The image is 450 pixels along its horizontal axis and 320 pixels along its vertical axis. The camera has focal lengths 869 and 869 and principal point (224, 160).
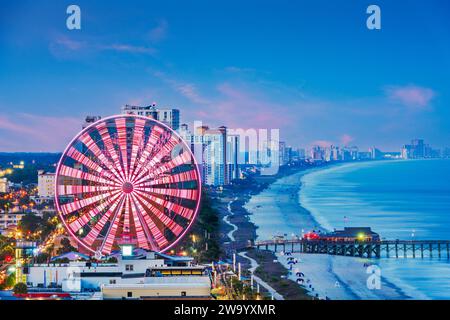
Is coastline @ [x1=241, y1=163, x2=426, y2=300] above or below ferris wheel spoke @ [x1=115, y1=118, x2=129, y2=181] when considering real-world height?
below

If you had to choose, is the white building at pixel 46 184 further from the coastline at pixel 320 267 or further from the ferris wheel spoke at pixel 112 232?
the ferris wheel spoke at pixel 112 232

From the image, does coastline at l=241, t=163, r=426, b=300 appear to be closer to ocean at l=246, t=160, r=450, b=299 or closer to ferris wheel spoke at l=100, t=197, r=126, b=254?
ocean at l=246, t=160, r=450, b=299

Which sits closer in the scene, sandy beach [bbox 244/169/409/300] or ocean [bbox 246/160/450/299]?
sandy beach [bbox 244/169/409/300]

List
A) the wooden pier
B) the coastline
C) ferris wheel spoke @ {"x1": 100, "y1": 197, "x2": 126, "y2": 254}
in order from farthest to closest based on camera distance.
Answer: the wooden pier → the coastline → ferris wheel spoke @ {"x1": 100, "y1": 197, "x2": 126, "y2": 254}

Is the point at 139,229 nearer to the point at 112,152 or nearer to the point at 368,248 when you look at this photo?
the point at 112,152

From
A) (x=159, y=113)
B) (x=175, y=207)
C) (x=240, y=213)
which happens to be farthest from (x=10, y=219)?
(x=240, y=213)

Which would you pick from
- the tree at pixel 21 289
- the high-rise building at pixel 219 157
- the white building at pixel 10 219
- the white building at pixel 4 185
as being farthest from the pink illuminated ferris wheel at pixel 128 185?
the high-rise building at pixel 219 157

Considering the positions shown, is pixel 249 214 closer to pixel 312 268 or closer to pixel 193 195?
pixel 312 268

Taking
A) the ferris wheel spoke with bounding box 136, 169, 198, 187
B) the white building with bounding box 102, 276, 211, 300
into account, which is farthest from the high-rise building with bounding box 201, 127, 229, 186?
the white building with bounding box 102, 276, 211, 300
